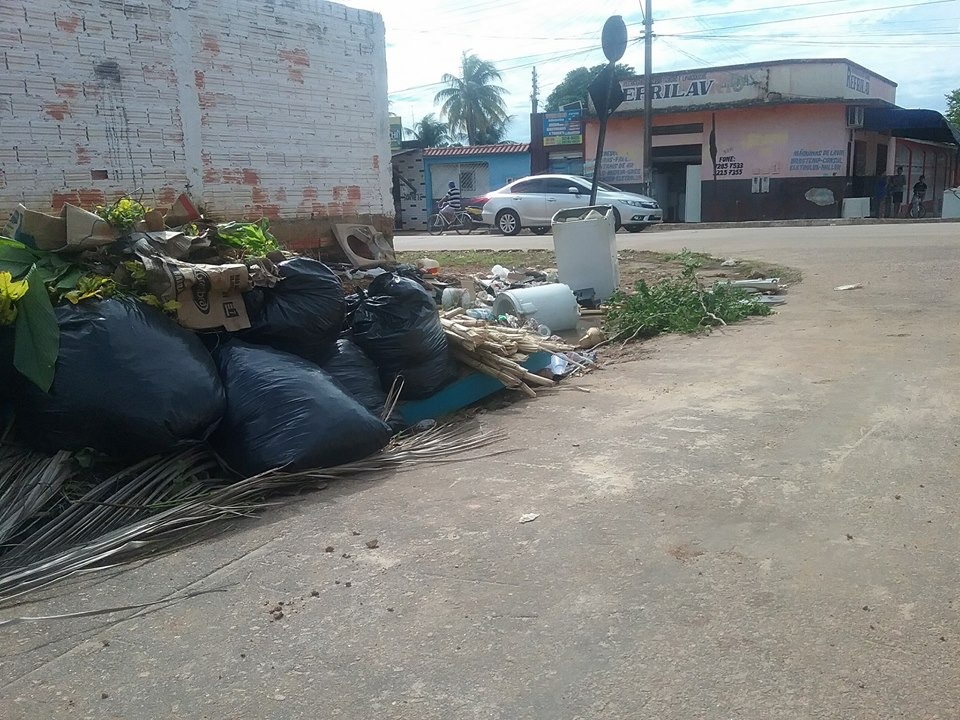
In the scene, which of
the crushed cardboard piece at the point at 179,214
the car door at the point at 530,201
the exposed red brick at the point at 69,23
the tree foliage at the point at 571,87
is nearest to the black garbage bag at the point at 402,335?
the crushed cardboard piece at the point at 179,214

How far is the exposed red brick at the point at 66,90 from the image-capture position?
5.59m

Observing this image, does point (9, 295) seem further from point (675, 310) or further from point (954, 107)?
point (954, 107)

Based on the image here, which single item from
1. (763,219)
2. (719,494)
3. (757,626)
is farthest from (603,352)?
(763,219)

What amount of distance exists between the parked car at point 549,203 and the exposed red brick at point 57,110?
13.7m

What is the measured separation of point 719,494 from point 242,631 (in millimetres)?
1887

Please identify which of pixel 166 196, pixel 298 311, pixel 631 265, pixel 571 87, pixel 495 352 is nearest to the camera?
pixel 298 311

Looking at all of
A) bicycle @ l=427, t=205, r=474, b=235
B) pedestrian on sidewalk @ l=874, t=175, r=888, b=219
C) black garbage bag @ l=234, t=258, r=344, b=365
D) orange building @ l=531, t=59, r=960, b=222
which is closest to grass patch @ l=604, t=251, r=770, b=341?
black garbage bag @ l=234, t=258, r=344, b=365

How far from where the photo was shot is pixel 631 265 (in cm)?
1144

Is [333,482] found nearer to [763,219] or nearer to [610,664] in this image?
[610,664]

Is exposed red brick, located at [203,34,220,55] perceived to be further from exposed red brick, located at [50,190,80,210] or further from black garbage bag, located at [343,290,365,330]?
black garbage bag, located at [343,290,365,330]

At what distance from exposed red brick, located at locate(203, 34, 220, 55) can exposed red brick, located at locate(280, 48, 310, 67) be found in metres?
0.67

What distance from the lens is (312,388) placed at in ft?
12.3

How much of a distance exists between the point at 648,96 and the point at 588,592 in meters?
24.0

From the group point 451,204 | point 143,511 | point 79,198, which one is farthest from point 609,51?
point 451,204
